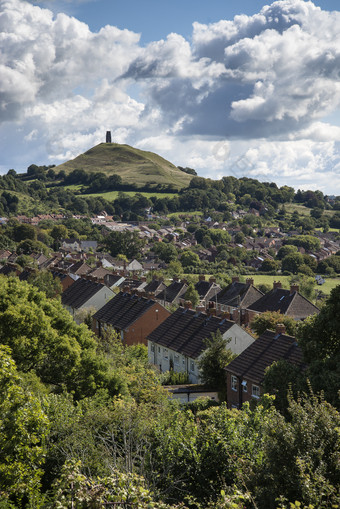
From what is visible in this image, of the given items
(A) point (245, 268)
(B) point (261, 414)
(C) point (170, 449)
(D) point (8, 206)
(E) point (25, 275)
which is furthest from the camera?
(D) point (8, 206)

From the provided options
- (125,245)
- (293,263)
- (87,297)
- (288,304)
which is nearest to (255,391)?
(288,304)

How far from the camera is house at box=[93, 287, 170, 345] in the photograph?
4934cm

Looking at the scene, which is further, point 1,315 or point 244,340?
point 244,340

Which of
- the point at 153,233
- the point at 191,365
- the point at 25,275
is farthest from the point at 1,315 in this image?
the point at 153,233

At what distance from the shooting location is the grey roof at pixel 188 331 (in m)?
39.4

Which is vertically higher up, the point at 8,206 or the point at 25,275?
the point at 8,206

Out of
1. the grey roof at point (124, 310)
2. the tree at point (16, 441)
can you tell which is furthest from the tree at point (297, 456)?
the grey roof at point (124, 310)

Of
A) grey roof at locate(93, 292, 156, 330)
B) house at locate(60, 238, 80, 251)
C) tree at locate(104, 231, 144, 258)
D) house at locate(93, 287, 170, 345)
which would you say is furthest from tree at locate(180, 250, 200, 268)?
house at locate(93, 287, 170, 345)

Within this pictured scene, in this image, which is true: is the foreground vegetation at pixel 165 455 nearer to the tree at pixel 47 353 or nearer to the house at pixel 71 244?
the tree at pixel 47 353

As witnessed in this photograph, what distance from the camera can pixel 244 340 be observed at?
130 feet

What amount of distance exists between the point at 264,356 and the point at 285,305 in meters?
28.3

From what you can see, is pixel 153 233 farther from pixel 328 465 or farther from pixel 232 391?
pixel 328 465

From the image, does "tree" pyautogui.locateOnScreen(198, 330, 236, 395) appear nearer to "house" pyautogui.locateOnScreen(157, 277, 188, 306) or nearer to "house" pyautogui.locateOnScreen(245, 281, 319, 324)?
"house" pyautogui.locateOnScreen(245, 281, 319, 324)

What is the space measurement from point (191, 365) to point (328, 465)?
2773 cm
